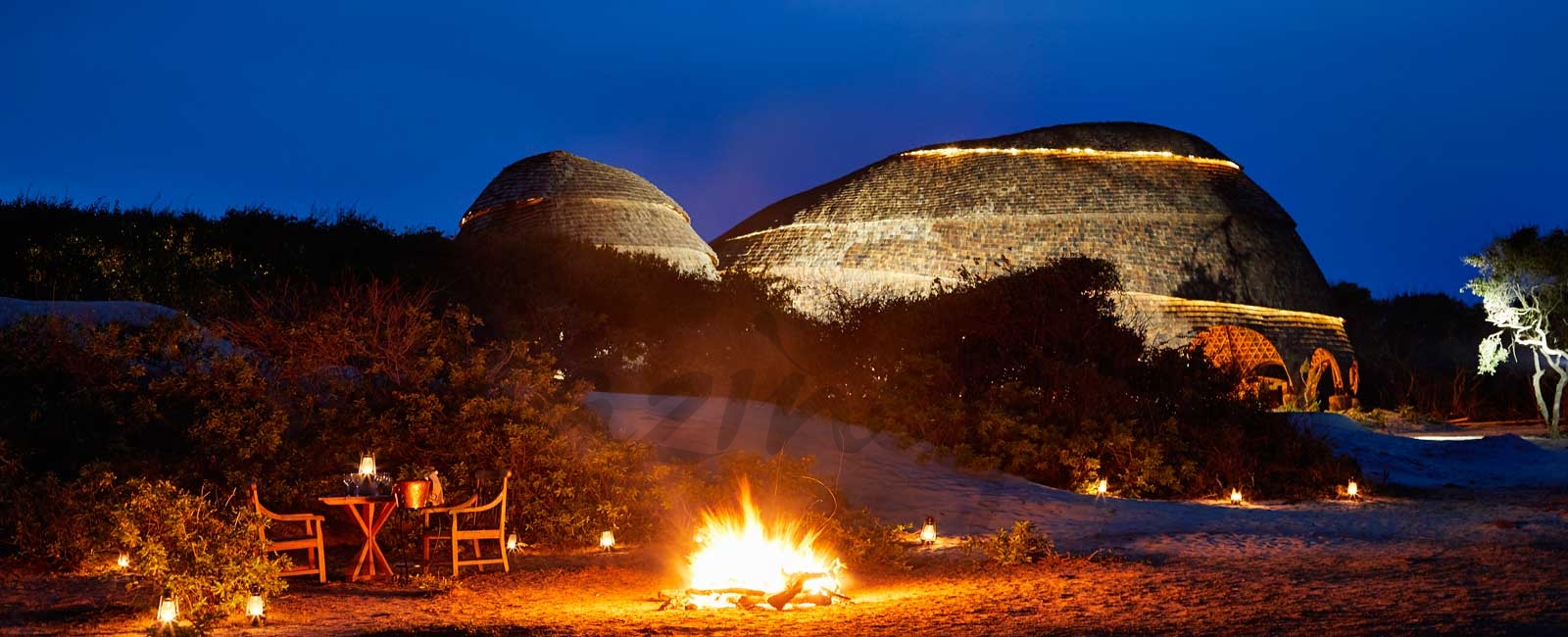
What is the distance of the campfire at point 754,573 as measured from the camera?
22.4ft

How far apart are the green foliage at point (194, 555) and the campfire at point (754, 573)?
2238 millimetres

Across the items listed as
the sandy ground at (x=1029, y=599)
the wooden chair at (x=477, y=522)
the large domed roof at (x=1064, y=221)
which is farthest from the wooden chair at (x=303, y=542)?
the large domed roof at (x=1064, y=221)

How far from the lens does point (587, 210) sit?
26.9 meters

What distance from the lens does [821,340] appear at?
17.0 m

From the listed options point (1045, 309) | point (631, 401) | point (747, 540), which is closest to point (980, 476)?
point (1045, 309)

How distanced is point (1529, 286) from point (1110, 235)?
9260 millimetres

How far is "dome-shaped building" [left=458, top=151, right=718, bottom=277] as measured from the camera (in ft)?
87.0

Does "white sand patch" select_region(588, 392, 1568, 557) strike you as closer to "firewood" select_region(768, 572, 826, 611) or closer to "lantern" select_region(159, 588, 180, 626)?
"firewood" select_region(768, 572, 826, 611)

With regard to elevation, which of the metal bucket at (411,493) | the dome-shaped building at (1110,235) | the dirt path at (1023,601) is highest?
the dome-shaped building at (1110,235)

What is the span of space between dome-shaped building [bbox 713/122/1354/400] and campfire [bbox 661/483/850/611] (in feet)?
70.7

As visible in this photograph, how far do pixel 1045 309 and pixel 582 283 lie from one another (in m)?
8.60

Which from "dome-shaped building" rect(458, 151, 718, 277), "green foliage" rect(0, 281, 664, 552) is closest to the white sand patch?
"green foliage" rect(0, 281, 664, 552)

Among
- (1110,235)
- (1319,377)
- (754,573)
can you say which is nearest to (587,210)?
(1110,235)

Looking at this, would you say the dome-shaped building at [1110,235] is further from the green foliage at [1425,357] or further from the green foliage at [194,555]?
the green foliage at [194,555]
